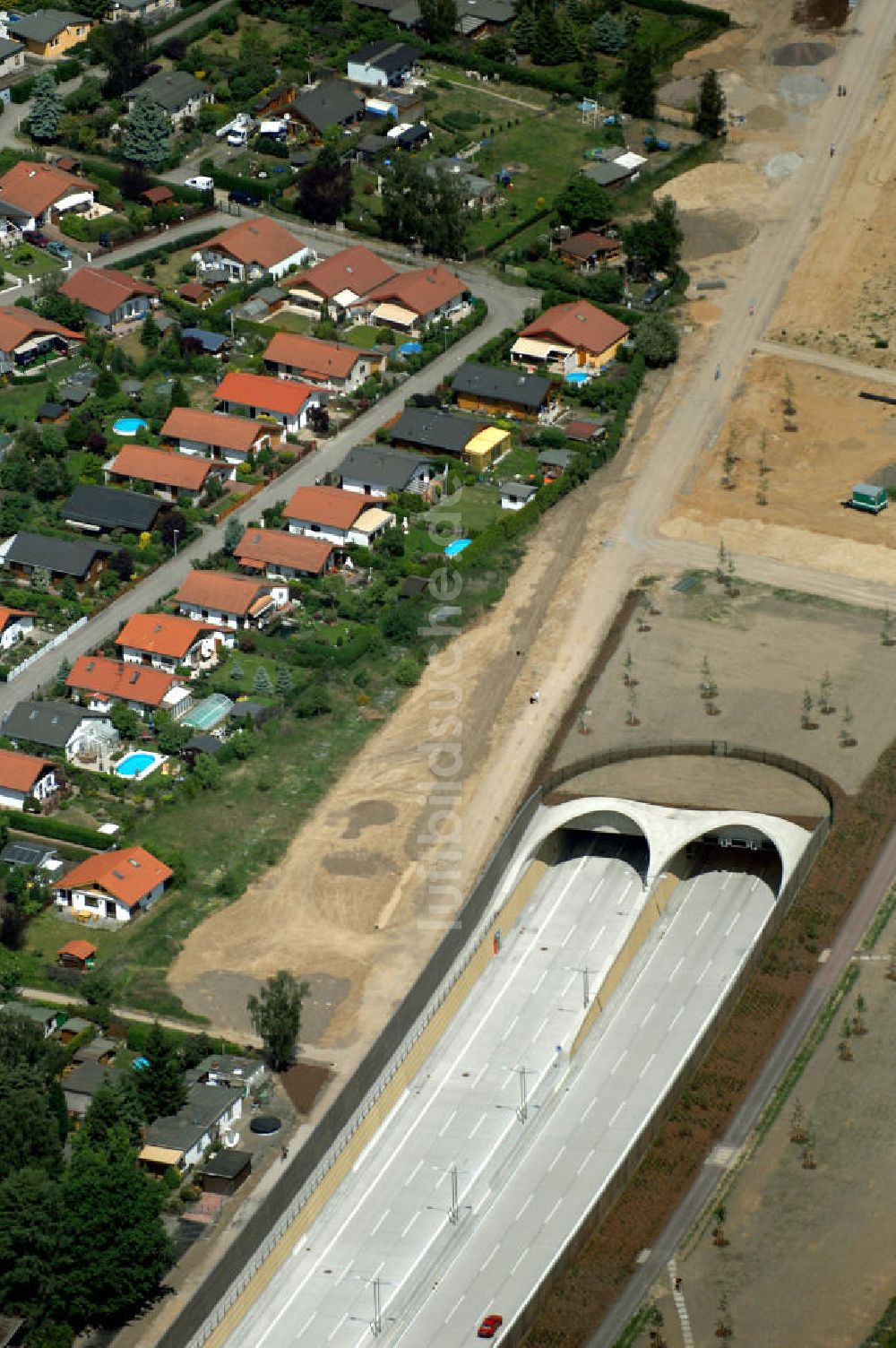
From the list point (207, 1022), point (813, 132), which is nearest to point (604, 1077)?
point (207, 1022)

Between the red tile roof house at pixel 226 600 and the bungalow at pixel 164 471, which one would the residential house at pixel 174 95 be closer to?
the bungalow at pixel 164 471

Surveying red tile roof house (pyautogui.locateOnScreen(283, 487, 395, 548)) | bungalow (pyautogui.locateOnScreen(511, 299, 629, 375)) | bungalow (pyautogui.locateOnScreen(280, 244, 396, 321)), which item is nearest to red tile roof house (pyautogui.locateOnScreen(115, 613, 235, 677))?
red tile roof house (pyautogui.locateOnScreen(283, 487, 395, 548))

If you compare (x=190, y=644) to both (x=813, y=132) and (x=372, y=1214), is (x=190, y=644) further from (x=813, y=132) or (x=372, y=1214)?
(x=813, y=132)

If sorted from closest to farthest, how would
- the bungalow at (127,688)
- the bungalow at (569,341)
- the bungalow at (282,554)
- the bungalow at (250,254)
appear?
the bungalow at (127,688) < the bungalow at (282,554) < the bungalow at (569,341) < the bungalow at (250,254)

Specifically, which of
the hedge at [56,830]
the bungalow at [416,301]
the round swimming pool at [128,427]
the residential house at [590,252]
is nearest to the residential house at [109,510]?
the round swimming pool at [128,427]

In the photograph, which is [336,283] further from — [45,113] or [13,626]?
[13,626]

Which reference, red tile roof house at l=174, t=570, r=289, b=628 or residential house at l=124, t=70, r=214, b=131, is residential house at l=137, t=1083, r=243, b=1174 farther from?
residential house at l=124, t=70, r=214, b=131

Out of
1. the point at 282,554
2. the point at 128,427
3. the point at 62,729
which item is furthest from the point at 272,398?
the point at 62,729
